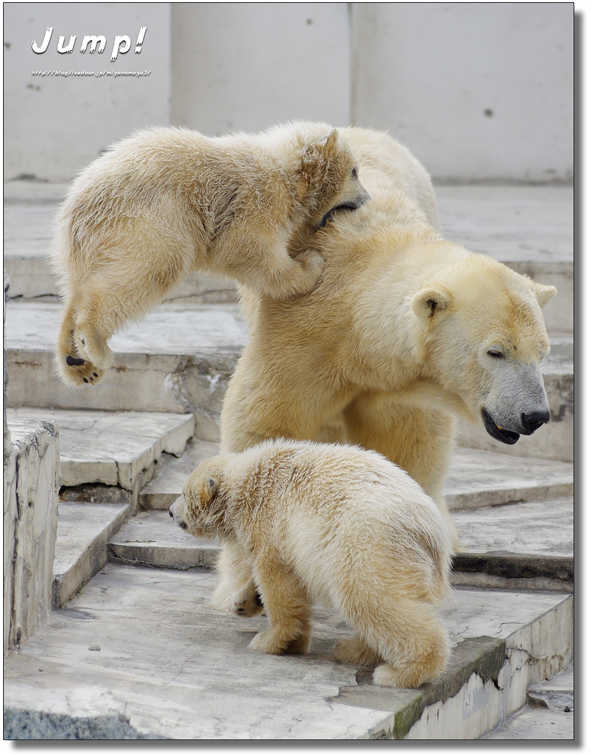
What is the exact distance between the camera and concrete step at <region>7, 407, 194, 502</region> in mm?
3712

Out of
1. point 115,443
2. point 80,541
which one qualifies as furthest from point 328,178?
point 115,443

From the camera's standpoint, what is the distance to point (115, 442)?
4.02m

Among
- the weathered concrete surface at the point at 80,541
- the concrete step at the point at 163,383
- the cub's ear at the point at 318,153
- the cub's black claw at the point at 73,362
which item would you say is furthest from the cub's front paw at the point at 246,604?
the concrete step at the point at 163,383

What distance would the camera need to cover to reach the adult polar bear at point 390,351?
2553 mm

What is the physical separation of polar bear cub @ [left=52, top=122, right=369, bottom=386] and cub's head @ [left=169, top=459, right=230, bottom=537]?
20.0 inches

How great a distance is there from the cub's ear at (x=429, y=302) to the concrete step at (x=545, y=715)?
1.32 meters

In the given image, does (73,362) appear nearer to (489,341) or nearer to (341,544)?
(341,544)

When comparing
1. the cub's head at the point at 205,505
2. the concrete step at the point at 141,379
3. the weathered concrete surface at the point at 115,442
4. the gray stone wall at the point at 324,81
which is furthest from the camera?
the gray stone wall at the point at 324,81

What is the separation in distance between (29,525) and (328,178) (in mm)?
1422

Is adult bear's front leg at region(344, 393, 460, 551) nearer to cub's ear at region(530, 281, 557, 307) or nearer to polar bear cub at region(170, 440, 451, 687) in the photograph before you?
polar bear cub at region(170, 440, 451, 687)

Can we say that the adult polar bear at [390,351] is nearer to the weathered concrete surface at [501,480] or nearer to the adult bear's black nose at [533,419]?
the adult bear's black nose at [533,419]

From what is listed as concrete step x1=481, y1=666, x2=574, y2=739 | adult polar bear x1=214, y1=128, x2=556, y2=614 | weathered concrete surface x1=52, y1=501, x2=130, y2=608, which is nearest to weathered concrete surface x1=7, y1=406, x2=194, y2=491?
weathered concrete surface x1=52, y1=501, x2=130, y2=608
